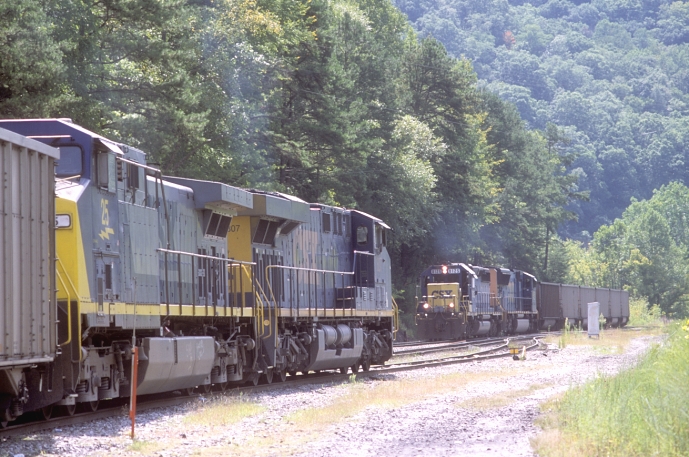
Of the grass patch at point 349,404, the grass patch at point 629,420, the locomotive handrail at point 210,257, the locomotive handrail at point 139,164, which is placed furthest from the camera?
the locomotive handrail at point 210,257

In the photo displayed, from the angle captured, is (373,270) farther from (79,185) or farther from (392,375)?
(79,185)

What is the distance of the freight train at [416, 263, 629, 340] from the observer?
39.3 meters

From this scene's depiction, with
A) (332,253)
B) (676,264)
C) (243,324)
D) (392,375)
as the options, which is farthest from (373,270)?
Result: (676,264)

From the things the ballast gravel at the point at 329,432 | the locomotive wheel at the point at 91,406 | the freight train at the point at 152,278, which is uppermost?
the freight train at the point at 152,278

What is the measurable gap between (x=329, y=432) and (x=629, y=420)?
362cm

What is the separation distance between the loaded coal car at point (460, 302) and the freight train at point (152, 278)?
16580 mm

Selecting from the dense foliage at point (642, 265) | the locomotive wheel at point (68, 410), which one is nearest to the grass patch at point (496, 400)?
the locomotive wheel at point (68, 410)

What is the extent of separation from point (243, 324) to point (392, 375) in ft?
16.7

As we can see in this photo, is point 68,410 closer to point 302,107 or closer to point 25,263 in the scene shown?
point 25,263

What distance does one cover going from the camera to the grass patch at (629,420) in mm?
8477

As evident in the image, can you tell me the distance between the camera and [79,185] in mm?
11469

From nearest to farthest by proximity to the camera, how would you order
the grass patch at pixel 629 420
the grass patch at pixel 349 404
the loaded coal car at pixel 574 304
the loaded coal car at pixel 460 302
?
the grass patch at pixel 629 420 → the grass patch at pixel 349 404 → the loaded coal car at pixel 460 302 → the loaded coal car at pixel 574 304

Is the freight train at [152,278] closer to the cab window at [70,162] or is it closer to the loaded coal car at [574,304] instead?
the cab window at [70,162]

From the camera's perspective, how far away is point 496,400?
47.9 ft
